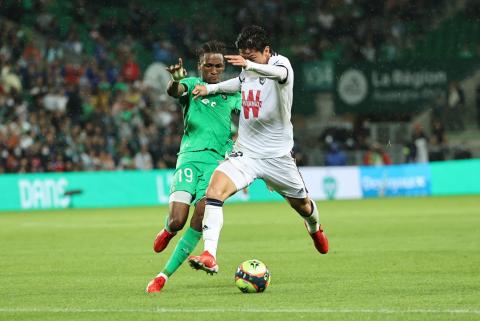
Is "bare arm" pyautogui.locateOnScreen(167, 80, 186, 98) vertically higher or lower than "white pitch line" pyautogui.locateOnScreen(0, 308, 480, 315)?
higher

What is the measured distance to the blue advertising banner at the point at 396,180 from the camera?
29875mm

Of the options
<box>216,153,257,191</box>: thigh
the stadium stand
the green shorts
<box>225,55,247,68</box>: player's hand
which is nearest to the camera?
<box>225,55,247,68</box>: player's hand

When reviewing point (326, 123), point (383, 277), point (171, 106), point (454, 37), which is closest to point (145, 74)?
point (171, 106)

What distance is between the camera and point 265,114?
988cm

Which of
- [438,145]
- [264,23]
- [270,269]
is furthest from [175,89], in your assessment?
[264,23]

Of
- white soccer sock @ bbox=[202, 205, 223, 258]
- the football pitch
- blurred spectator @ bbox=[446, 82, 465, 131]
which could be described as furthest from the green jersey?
blurred spectator @ bbox=[446, 82, 465, 131]

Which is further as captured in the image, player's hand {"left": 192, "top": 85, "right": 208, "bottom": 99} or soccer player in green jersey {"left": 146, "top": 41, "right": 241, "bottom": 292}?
soccer player in green jersey {"left": 146, "top": 41, "right": 241, "bottom": 292}

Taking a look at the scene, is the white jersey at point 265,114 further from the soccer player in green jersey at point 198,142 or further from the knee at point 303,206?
the knee at point 303,206

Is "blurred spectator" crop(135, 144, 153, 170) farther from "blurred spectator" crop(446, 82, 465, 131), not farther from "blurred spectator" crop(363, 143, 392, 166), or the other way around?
"blurred spectator" crop(446, 82, 465, 131)

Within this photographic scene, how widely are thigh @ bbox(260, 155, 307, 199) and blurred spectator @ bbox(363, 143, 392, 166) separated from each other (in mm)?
21871

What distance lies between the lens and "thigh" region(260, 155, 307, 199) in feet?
32.8

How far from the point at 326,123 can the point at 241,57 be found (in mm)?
25285

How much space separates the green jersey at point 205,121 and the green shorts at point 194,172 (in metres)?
0.08

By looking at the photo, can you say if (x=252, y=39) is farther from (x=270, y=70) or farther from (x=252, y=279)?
(x=252, y=279)
